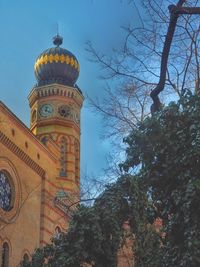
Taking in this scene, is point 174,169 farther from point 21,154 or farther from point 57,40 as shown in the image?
point 57,40

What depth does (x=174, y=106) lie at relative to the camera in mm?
8383

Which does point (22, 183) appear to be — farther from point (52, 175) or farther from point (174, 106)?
point (174, 106)

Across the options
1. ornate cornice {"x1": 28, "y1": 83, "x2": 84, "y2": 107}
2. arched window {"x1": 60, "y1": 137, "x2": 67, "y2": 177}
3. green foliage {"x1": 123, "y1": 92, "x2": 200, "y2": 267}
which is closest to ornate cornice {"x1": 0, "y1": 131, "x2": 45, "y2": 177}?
arched window {"x1": 60, "y1": 137, "x2": 67, "y2": 177}

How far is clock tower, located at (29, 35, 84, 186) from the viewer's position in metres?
35.7

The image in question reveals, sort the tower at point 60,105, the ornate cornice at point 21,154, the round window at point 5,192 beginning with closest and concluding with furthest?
the ornate cornice at point 21,154
the round window at point 5,192
the tower at point 60,105

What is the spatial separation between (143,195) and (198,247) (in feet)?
5.68

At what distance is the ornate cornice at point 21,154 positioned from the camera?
76.0ft

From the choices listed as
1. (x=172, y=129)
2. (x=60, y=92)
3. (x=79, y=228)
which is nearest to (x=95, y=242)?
(x=79, y=228)

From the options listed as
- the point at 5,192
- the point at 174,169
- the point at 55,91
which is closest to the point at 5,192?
the point at 5,192

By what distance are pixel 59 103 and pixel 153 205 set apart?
27.8 metres

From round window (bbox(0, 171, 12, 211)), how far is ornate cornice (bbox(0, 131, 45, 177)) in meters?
1.08

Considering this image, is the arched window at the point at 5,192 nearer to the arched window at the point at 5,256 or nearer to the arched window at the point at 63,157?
the arched window at the point at 5,256

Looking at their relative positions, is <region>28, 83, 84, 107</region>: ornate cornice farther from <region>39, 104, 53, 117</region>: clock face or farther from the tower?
<region>39, 104, 53, 117</region>: clock face

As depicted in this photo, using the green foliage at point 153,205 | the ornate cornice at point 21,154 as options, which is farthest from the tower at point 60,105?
the green foliage at point 153,205
